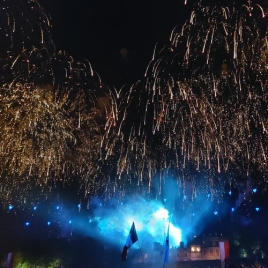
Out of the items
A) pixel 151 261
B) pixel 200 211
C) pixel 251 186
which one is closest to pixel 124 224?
pixel 151 261

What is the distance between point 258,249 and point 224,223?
12609 mm

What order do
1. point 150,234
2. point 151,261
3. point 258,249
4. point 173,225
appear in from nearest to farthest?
point 258,249 < point 151,261 < point 150,234 < point 173,225

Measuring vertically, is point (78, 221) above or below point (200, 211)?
below

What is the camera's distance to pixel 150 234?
241 feet

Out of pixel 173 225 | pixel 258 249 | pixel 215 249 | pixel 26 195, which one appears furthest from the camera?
pixel 173 225

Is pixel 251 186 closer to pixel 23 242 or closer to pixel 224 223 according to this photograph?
pixel 224 223

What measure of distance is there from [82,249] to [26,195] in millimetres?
16869

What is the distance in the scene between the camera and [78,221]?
6094cm

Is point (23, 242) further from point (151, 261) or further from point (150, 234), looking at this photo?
point (150, 234)

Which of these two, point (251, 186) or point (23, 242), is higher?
point (251, 186)

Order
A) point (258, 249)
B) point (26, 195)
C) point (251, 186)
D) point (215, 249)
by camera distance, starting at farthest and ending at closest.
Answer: point (215, 249)
point (258, 249)
point (251, 186)
point (26, 195)

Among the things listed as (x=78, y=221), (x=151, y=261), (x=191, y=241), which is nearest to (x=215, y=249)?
(x=191, y=241)

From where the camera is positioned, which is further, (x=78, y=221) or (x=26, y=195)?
(x=78, y=221)

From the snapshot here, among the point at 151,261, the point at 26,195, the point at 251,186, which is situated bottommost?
the point at 151,261
